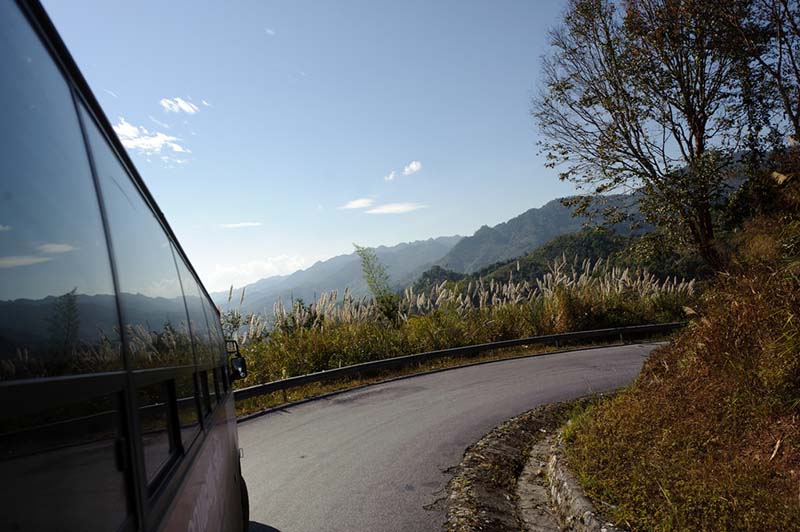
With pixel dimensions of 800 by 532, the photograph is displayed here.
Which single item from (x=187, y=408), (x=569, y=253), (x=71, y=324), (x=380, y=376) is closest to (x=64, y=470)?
(x=71, y=324)

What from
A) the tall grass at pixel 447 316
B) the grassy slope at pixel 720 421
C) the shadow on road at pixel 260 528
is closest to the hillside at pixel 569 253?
the tall grass at pixel 447 316

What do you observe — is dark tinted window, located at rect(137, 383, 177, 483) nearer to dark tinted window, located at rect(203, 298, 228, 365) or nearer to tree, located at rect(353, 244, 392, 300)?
dark tinted window, located at rect(203, 298, 228, 365)

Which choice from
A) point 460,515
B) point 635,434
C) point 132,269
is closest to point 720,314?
point 635,434

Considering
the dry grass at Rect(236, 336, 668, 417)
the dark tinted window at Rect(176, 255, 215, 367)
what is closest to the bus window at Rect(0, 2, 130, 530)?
the dark tinted window at Rect(176, 255, 215, 367)

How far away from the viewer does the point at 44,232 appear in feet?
3.92

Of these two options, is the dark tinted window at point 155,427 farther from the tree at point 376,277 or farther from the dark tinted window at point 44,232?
the tree at point 376,277

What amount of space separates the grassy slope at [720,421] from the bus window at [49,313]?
3.89m

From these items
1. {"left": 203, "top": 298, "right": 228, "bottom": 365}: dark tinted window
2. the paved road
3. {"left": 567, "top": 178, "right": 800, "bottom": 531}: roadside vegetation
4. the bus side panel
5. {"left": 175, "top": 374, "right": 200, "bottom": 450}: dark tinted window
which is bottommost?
the paved road

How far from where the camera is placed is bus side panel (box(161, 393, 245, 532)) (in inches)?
70.6

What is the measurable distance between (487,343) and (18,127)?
57.0ft

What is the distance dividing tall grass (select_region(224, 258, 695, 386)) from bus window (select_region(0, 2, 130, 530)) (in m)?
12.6

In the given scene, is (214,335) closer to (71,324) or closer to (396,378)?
(71,324)

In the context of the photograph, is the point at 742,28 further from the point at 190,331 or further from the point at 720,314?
the point at 190,331

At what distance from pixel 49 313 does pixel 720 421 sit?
233 inches
